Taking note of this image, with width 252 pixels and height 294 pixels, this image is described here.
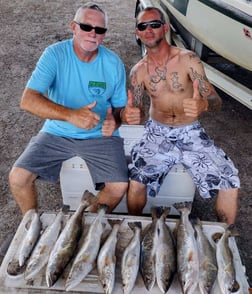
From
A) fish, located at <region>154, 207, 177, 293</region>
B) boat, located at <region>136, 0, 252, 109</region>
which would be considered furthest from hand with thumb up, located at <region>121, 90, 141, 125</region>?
boat, located at <region>136, 0, 252, 109</region>

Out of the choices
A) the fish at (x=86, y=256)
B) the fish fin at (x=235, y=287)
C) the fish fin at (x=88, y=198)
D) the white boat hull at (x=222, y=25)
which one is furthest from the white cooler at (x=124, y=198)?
the white boat hull at (x=222, y=25)

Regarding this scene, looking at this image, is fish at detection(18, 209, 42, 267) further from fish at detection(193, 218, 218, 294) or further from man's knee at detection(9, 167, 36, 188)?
fish at detection(193, 218, 218, 294)

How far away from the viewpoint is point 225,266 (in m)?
2.13

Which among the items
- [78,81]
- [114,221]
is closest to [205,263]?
[114,221]

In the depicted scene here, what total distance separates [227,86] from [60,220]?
231 cm

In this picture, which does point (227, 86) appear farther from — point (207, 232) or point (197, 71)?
point (207, 232)

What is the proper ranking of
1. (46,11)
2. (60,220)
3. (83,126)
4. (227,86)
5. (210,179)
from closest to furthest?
(60,220) < (83,126) < (210,179) < (227,86) < (46,11)

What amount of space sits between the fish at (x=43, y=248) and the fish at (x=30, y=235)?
31 mm

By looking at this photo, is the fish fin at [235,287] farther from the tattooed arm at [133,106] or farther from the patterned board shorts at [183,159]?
the tattooed arm at [133,106]

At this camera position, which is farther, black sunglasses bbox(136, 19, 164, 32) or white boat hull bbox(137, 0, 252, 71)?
white boat hull bbox(137, 0, 252, 71)

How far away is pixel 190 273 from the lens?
206cm

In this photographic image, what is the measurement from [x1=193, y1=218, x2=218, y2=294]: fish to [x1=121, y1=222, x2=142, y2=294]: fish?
323 mm

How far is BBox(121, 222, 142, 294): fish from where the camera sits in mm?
2041

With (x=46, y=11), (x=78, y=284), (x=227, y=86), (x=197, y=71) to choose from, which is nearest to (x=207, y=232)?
(x=78, y=284)
